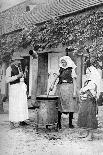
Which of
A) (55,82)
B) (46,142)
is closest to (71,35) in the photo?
(55,82)

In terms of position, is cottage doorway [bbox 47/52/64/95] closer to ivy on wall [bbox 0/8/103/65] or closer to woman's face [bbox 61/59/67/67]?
ivy on wall [bbox 0/8/103/65]

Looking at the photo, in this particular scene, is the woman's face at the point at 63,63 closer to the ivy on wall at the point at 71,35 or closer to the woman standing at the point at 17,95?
the woman standing at the point at 17,95

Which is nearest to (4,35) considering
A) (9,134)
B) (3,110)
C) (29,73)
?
(29,73)

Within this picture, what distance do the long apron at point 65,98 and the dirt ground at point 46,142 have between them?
0.42 m

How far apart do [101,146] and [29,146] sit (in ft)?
3.56

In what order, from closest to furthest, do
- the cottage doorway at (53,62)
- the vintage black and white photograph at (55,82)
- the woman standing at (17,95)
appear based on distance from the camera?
the vintage black and white photograph at (55,82)
the woman standing at (17,95)
the cottage doorway at (53,62)

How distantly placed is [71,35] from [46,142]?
15.8 feet

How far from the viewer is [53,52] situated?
9.94 meters

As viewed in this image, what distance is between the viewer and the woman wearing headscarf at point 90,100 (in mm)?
5516

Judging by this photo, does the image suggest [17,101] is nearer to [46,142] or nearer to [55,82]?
[46,142]

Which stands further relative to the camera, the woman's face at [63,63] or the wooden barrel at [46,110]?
the woman's face at [63,63]

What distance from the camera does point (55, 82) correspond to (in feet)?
26.4

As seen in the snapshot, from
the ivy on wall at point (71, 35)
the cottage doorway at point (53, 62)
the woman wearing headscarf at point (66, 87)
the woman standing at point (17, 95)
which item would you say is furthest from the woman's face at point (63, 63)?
the cottage doorway at point (53, 62)

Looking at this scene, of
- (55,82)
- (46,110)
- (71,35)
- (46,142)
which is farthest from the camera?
(71,35)
